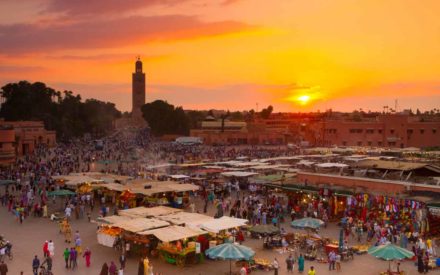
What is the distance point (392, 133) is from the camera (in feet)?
237

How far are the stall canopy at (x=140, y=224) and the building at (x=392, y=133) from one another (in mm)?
58322

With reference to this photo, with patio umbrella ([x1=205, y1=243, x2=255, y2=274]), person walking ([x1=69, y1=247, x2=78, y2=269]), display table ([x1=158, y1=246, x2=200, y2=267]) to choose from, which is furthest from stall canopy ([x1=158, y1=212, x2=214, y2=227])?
person walking ([x1=69, y1=247, x2=78, y2=269])

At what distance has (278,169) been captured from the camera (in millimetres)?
36906

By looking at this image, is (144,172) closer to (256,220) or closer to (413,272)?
(256,220)

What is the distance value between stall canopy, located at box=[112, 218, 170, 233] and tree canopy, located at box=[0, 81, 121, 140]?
3115 inches

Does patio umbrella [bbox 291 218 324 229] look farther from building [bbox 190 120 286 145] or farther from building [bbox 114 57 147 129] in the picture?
building [bbox 114 57 147 129]

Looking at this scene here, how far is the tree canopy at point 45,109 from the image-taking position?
9362cm

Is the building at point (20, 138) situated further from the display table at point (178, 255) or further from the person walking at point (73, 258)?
the display table at point (178, 255)

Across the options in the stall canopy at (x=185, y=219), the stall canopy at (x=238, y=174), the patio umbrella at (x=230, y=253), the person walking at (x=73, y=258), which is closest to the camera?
the patio umbrella at (x=230, y=253)

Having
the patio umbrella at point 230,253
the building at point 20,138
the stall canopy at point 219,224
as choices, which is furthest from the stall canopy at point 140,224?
the building at point 20,138

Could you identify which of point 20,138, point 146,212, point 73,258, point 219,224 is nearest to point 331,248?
point 219,224

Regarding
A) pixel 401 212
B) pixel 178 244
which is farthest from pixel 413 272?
pixel 178 244

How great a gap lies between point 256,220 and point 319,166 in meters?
9.38

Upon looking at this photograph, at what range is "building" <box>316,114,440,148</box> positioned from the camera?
7069cm
